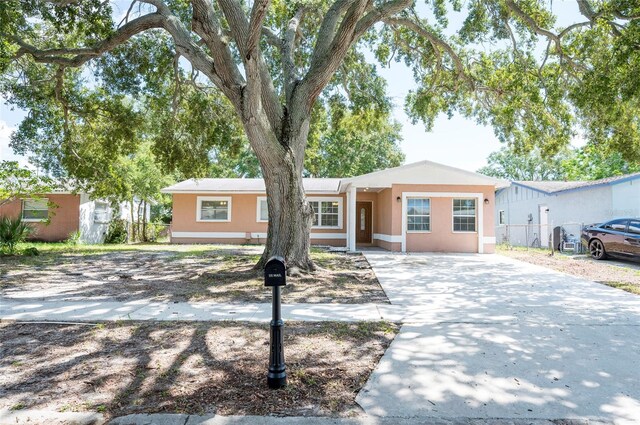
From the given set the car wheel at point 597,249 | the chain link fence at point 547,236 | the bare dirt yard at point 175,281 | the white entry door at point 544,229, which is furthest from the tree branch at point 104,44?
the white entry door at point 544,229

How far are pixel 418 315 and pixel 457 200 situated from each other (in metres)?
11.8

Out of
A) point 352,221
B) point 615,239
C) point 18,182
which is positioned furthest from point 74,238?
point 615,239

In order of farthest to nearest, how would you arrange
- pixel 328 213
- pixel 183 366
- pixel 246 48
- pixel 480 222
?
pixel 328 213 < pixel 480 222 < pixel 246 48 < pixel 183 366

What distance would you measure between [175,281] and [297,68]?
26.5ft

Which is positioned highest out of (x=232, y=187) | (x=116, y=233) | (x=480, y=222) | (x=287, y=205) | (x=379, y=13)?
(x=379, y=13)

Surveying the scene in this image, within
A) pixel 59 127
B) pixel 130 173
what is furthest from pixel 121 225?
pixel 59 127

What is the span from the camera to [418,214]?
16.7 metres

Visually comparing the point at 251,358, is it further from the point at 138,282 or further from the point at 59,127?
the point at 59,127

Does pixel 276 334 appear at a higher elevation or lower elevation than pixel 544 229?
lower

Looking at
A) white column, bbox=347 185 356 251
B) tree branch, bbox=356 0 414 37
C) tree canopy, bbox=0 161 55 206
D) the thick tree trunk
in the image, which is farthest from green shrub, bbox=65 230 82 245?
tree branch, bbox=356 0 414 37

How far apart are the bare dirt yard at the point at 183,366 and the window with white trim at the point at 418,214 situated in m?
11.8

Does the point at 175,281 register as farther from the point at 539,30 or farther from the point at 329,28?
the point at 539,30

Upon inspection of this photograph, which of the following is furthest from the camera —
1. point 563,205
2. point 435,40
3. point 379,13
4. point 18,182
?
point 563,205

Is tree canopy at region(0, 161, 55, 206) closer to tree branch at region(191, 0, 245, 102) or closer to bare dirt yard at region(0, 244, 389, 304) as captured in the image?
bare dirt yard at region(0, 244, 389, 304)
